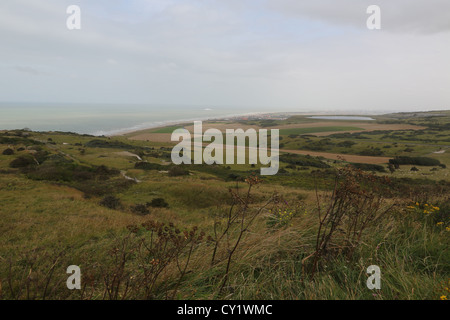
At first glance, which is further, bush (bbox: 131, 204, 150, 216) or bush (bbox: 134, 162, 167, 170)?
bush (bbox: 134, 162, 167, 170)

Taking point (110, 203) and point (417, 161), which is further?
point (417, 161)

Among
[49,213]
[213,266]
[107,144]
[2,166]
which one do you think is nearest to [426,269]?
[213,266]

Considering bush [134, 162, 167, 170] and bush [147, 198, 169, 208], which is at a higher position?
bush [134, 162, 167, 170]

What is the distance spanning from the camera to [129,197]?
19625 millimetres

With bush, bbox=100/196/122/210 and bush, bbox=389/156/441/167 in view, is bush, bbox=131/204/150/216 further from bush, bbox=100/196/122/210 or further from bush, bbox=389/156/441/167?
bush, bbox=389/156/441/167

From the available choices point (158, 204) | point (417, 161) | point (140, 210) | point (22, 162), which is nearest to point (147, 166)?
point (22, 162)

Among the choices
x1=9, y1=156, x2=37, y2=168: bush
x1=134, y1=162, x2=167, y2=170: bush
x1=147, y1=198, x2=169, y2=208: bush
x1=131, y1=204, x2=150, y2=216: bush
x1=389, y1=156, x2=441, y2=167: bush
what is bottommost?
x1=389, y1=156, x2=441, y2=167: bush

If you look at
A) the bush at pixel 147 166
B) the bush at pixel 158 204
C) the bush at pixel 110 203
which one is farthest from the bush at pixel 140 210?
the bush at pixel 147 166

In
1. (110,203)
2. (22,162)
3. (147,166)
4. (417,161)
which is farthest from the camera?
(417,161)

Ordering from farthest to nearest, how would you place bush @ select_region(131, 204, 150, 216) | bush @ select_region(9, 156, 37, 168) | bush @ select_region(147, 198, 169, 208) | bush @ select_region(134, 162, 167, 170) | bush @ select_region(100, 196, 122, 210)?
bush @ select_region(134, 162, 167, 170), bush @ select_region(9, 156, 37, 168), bush @ select_region(147, 198, 169, 208), bush @ select_region(100, 196, 122, 210), bush @ select_region(131, 204, 150, 216)

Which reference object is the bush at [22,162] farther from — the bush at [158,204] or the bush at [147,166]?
the bush at [158,204]

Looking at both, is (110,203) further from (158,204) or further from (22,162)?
(22,162)

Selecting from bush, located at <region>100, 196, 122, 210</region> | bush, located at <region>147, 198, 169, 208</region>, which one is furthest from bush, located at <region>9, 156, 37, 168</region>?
bush, located at <region>147, 198, 169, 208</region>
